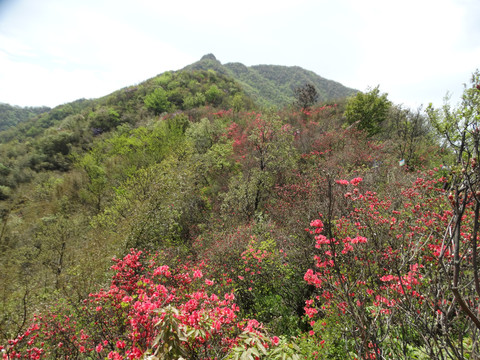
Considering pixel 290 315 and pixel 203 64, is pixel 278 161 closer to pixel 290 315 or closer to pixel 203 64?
pixel 290 315

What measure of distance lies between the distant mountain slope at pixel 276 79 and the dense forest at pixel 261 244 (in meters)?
50.0

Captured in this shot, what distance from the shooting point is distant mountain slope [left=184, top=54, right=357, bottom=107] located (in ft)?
228

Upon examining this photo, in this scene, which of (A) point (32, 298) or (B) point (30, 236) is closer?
(A) point (32, 298)

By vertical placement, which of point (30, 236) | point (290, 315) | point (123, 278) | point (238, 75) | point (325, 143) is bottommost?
point (30, 236)

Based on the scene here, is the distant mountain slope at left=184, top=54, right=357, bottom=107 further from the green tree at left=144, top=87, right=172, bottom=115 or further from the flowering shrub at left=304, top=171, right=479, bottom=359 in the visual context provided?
the flowering shrub at left=304, top=171, right=479, bottom=359

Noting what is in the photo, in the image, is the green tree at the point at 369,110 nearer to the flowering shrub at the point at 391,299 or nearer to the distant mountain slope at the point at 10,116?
the flowering shrub at the point at 391,299

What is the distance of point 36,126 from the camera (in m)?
50.7

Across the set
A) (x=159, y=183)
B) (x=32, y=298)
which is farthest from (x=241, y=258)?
(x=32, y=298)

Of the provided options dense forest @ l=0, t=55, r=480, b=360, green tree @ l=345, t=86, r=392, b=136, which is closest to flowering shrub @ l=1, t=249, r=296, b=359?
dense forest @ l=0, t=55, r=480, b=360

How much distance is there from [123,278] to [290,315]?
4.85m

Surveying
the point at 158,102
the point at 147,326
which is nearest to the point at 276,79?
the point at 158,102

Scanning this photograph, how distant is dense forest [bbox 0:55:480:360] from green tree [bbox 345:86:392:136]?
0.17 meters

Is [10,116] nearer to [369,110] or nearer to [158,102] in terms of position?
[158,102]

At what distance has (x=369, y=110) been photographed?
1728cm
